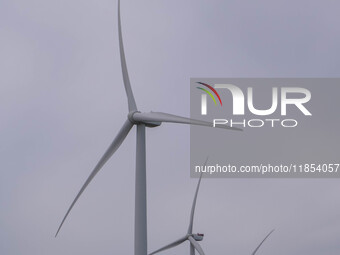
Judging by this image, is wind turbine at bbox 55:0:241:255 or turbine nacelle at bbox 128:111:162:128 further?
turbine nacelle at bbox 128:111:162:128

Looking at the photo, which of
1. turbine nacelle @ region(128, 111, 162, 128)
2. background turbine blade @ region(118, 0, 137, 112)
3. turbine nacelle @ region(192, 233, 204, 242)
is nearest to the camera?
turbine nacelle @ region(128, 111, 162, 128)

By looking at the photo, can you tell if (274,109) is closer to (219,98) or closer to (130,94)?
(219,98)

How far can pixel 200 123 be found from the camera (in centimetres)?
2956

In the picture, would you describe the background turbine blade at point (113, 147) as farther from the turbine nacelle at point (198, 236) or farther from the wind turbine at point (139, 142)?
the turbine nacelle at point (198, 236)

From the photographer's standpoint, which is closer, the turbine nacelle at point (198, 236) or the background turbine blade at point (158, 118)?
the background turbine blade at point (158, 118)

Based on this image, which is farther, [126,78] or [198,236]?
[198,236]

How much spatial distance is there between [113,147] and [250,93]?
36.4 feet

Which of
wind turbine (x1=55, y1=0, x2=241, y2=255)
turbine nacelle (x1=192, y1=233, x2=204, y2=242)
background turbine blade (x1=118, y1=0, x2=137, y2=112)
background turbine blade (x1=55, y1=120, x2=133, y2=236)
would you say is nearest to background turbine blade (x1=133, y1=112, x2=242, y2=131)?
wind turbine (x1=55, y1=0, x2=241, y2=255)

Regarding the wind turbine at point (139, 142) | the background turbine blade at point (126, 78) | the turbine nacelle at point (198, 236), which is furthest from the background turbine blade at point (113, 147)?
the turbine nacelle at point (198, 236)

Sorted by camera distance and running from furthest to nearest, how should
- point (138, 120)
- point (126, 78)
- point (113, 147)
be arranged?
1. point (126, 78)
2. point (113, 147)
3. point (138, 120)

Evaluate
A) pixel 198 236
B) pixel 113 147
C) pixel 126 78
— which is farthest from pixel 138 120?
pixel 198 236

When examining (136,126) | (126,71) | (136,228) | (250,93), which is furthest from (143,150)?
(250,93)

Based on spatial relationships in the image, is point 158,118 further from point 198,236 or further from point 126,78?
point 198,236

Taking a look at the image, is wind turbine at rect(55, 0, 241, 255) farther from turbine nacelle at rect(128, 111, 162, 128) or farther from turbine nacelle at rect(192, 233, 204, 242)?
turbine nacelle at rect(192, 233, 204, 242)
